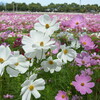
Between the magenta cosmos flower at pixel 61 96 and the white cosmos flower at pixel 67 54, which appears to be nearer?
the white cosmos flower at pixel 67 54

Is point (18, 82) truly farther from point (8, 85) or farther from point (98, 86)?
point (98, 86)

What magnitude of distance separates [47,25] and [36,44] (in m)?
0.16

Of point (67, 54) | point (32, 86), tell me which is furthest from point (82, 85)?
point (32, 86)

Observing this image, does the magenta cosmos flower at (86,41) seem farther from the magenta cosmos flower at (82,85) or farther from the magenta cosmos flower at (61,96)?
the magenta cosmos flower at (61,96)

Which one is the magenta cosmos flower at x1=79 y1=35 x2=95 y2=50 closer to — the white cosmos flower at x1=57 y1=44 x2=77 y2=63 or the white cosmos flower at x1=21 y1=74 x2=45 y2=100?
the white cosmos flower at x1=57 y1=44 x2=77 y2=63

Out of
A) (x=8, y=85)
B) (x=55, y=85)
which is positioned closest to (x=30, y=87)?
(x=8, y=85)

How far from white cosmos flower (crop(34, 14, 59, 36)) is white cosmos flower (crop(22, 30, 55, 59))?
0.16 feet

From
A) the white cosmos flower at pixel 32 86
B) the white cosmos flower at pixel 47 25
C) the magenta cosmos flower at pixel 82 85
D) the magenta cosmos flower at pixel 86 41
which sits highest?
the white cosmos flower at pixel 47 25

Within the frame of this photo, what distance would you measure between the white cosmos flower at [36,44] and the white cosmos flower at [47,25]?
47 millimetres

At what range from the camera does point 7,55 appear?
0.96 m

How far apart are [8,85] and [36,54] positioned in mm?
1100

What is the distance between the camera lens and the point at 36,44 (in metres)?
1.00

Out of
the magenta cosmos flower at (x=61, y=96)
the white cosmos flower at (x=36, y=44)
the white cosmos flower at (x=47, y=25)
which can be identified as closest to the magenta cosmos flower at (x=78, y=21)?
the white cosmos flower at (x=47, y=25)

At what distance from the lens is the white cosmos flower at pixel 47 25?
3.58ft
